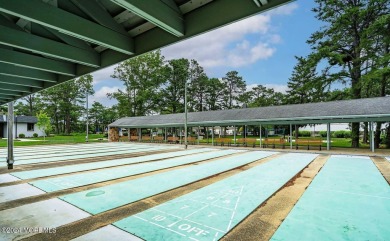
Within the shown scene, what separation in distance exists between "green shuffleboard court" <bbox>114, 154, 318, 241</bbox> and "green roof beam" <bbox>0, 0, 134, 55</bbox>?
322 centimetres

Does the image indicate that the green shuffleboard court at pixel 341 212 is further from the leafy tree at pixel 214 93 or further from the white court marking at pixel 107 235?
the leafy tree at pixel 214 93

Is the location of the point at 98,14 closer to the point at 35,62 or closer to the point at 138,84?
the point at 35,62

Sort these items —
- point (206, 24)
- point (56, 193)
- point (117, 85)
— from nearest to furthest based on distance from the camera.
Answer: point (206, 24) < point (56, 193) < point (117, 85)

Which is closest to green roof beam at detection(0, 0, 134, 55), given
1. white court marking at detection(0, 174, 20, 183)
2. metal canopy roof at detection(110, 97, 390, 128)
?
white court marking at detection(0, 174, 20, 183)

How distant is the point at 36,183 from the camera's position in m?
7.42

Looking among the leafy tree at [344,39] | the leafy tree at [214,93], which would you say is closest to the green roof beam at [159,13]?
the leafy tree at [344,39]

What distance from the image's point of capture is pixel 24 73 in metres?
4.73

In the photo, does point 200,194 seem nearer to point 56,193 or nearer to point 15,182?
point 56,193

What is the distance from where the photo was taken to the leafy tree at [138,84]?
49.3m

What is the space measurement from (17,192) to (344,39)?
30.0 metres

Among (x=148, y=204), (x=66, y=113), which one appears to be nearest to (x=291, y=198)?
(x=148, y=204)

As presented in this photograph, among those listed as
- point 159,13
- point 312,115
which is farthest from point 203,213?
point 312,115

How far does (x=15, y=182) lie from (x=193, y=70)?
173ft

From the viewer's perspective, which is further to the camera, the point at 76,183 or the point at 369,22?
the point at 369,22
